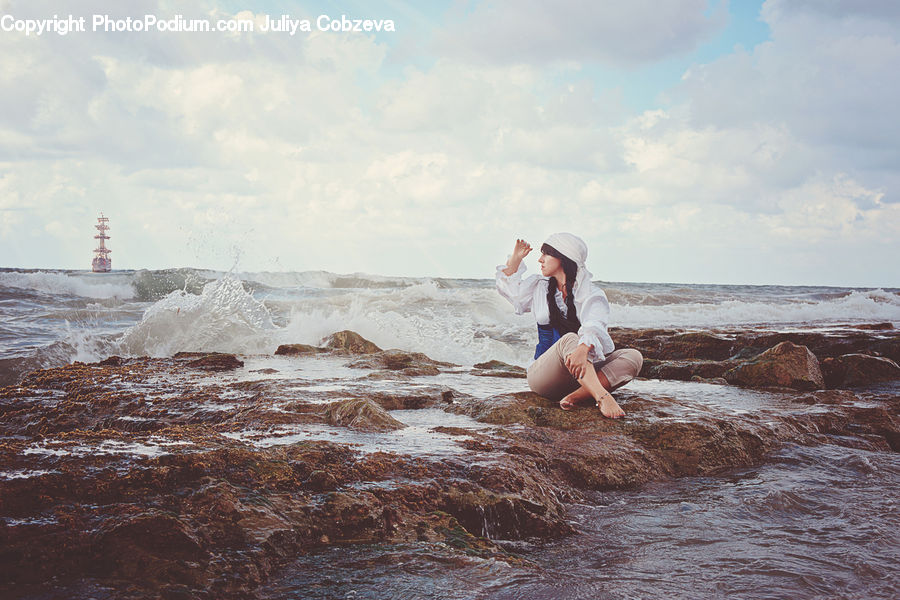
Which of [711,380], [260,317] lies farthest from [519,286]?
[260,317]

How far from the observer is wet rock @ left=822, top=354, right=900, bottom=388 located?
7363 millimetres

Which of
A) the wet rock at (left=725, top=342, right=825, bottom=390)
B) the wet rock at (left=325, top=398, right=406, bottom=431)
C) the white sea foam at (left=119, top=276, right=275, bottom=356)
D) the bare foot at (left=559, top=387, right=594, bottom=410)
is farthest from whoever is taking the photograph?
the white sea foam at (left=119, top=276, right=275, bottom=356)

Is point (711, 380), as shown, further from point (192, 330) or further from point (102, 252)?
point (102, 252)

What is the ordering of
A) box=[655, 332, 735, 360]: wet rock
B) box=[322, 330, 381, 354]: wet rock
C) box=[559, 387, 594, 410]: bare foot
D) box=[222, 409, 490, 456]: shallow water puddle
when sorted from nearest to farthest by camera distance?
box=[222, 409, 490, 456]: shallow water puddle, box=[559, 387, 594, 410]: bare foot, box=[655, 332, 735, 360]: wet rock, box=[322, 330, 381, 354]: wet rock

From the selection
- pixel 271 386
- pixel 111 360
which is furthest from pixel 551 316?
pixel 111 360

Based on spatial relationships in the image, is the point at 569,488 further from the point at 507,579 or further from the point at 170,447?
the point at 170,447

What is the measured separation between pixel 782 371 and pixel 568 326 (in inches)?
126

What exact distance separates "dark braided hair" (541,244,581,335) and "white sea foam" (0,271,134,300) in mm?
24046


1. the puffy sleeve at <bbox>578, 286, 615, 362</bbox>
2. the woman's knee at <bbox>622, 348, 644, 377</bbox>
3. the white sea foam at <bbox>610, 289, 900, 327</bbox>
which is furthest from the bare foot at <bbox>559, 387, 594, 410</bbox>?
the white sea foam at <bbox>610, 289, 900, 327</bbox>

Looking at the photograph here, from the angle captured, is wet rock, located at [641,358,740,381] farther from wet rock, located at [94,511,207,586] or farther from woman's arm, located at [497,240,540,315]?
wet rock, located at [94,511,207,586]

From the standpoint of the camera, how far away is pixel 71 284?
24938 mm

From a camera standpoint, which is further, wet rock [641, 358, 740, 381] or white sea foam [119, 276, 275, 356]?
white sea foam [119, 276, 275, 356]

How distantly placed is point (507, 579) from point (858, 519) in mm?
2178

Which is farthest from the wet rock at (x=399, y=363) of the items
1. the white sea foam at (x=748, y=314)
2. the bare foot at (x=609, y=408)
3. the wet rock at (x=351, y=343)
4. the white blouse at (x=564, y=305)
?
the white sea foam at (x=748, y=314)
